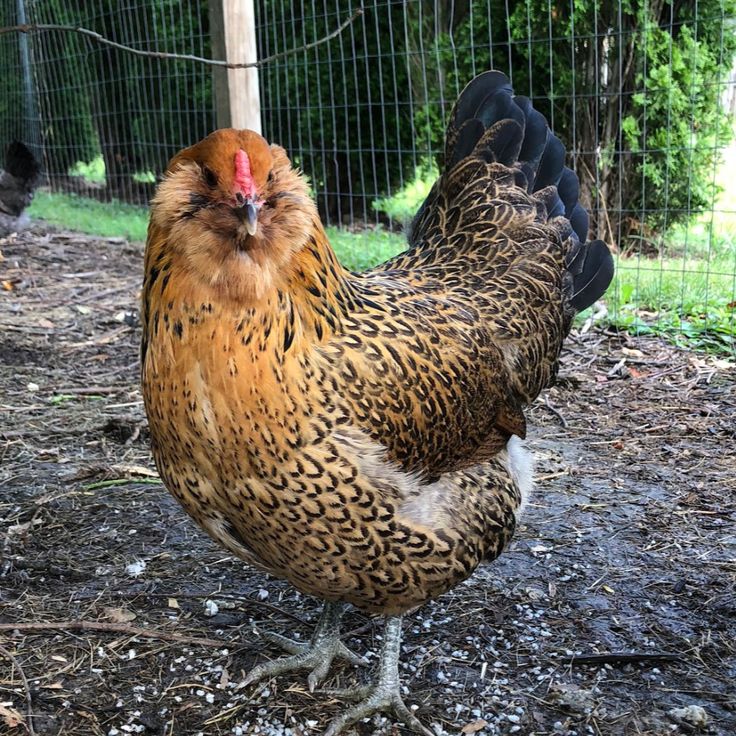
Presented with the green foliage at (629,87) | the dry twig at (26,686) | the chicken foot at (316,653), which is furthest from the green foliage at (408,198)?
the dry twig at (26,686)

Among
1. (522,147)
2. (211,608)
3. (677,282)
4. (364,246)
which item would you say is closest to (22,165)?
(364,246)

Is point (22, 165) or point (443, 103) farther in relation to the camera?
point (22, 165)

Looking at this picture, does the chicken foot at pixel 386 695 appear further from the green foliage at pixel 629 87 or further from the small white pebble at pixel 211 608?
the green foliage at pixel 629 87

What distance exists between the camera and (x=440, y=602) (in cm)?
301

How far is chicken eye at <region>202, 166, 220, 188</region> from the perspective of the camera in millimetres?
1905

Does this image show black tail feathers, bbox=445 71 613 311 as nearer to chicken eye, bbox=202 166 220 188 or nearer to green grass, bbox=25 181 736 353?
chicken eye, bbox=202 166 220 188

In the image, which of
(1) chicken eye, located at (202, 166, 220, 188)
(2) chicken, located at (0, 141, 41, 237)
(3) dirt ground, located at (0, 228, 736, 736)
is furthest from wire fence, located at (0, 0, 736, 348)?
(1) chicken eye, located at (202, 166, 220, 188)

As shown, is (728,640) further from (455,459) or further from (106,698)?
(106,698)

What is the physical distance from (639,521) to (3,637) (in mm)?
2572

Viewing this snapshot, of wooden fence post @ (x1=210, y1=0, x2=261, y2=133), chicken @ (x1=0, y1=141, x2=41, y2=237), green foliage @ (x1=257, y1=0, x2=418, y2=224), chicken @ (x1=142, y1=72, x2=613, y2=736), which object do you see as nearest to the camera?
chicken @ (x1=142, y1=72, x2=613, y2=736)

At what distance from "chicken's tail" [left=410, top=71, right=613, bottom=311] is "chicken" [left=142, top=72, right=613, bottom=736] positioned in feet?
2.51

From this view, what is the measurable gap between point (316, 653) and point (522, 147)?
7.55 feet

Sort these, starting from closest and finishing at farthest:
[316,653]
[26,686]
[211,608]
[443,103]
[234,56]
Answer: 1. [26,686]
2. [316,653]
3. [211,608]
4. [234,56]
5. [443,103]

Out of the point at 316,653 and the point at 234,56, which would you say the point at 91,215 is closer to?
the point at 234,56
